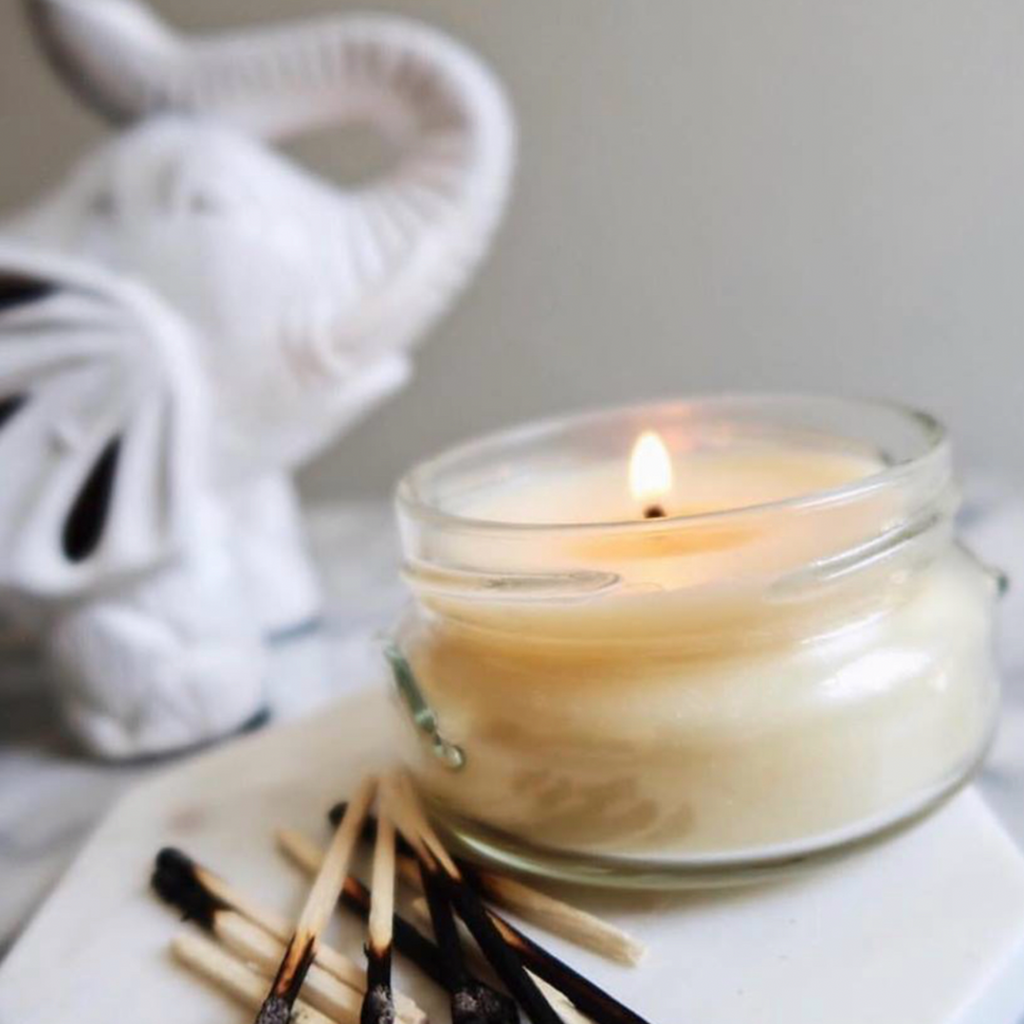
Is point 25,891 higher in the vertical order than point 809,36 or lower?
lower

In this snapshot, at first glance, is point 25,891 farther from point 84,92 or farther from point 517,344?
point 517,344

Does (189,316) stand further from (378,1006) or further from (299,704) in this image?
(378,1006)

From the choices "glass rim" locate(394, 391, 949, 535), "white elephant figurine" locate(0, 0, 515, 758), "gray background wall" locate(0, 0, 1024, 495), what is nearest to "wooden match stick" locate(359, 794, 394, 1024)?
"glass rim" locate(394, 391, 949, 535)

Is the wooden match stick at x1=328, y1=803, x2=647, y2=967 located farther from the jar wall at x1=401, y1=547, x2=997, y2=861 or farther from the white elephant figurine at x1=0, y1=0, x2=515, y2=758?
the white elephant figurine at x1=0, y1=0, x2=515, y2=758

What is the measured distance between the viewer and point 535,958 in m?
0.30

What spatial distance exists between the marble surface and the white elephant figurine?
0.03m

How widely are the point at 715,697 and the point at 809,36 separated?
2.45 feet

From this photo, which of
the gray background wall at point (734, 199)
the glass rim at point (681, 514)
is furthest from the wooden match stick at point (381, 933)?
the gray background wall at point (734, 199)

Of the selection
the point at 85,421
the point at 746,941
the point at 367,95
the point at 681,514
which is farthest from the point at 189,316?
the point at 746,941

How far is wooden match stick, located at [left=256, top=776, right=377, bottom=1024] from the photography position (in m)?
0.30

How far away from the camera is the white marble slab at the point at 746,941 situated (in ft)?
0.95

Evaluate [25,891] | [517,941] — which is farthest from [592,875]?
[25,891]

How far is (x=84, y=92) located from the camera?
2.17ft

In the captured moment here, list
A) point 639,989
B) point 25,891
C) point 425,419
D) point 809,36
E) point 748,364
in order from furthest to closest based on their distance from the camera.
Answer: point 425,419, point 748,364, point 809,36, point 25,891, point 639,989
